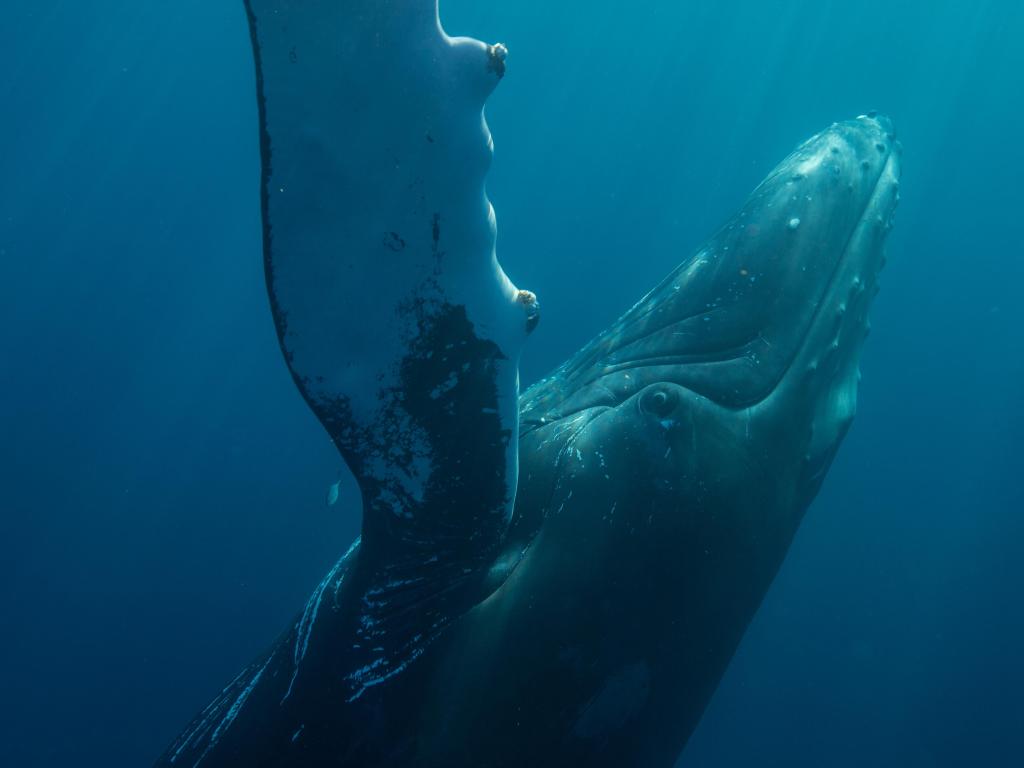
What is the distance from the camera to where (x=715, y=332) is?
4.23 meters

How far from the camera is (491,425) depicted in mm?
3322

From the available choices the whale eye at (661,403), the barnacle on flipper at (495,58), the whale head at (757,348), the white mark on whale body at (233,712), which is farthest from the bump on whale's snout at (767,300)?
the white mark on whale body at (233,712)

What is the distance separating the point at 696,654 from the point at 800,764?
29.4 metres

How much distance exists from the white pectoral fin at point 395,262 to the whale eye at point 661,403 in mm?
1028

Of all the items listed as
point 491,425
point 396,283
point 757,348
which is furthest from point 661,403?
point 396,283

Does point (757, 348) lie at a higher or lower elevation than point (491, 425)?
lower

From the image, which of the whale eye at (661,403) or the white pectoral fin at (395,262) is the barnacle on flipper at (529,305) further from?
the whale eye at (661,403)

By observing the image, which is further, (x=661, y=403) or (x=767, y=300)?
(x=767, y=300)

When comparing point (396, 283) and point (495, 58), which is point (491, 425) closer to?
point (396, 283)

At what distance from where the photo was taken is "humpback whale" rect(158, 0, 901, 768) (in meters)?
2.53

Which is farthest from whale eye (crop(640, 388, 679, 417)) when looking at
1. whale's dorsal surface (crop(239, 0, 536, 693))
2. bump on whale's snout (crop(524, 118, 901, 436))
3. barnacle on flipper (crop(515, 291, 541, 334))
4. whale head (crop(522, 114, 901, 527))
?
barnacle on flipper (crop(515, 291, 541, 334))

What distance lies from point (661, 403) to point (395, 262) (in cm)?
190

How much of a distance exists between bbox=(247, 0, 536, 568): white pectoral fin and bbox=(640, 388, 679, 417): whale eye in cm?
103

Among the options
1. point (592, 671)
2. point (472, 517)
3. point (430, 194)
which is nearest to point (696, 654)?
point (592, 671)
